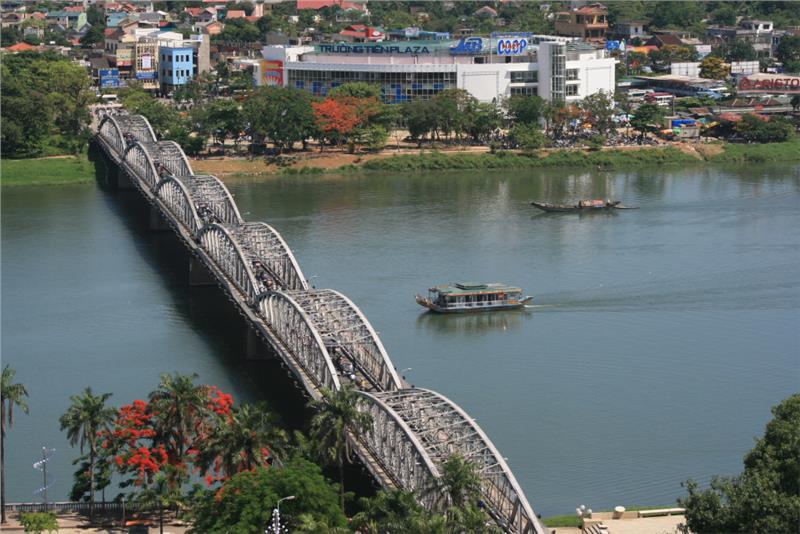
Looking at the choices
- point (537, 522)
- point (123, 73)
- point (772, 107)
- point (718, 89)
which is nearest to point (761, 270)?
point (537, 522)

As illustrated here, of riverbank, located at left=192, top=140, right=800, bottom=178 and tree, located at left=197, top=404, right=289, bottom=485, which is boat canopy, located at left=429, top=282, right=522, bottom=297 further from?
riverbank, located at left=192, top=140, right=800, bottom=178

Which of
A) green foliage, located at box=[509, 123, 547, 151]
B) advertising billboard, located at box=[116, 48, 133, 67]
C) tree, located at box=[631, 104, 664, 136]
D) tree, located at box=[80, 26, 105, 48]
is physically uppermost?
tree, located at box=[80, 26, 105, 48]

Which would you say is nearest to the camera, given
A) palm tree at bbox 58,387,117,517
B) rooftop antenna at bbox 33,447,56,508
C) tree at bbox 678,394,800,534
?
tree at bbox 678,394,800,534

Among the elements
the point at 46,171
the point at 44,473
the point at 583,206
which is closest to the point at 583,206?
the point at 583,206

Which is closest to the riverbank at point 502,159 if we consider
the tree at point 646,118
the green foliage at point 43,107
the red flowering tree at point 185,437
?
the tree at point 646,118

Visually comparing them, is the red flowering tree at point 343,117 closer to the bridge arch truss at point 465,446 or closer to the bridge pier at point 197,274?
the bridge pier at point 197,274

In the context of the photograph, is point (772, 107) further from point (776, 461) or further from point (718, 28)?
point (776, 461)

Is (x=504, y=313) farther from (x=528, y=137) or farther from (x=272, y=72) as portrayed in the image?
(x=272, y=72)

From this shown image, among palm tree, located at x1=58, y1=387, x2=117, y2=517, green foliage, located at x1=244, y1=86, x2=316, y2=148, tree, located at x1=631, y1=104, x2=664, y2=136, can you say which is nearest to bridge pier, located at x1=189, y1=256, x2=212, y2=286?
palm tree, located at x1=58, y1=387, x2=117, y2=517
